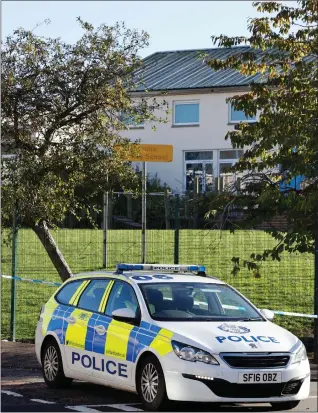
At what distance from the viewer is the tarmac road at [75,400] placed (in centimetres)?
1164

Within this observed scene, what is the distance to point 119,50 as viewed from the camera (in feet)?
57.9

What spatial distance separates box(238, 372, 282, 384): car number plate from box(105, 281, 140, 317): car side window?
68.7 inches

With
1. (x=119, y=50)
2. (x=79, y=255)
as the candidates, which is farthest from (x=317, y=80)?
(x=79, y=255)

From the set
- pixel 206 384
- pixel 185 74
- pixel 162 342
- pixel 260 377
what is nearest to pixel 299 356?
pixel 260 377

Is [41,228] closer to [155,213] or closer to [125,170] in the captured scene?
[125,170]

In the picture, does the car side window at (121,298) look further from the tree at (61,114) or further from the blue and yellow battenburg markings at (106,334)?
the tree at (61,114)

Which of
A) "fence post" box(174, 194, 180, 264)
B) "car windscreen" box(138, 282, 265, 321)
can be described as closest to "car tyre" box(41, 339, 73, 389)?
"car windscreen" box(138, 282, 265, 321)

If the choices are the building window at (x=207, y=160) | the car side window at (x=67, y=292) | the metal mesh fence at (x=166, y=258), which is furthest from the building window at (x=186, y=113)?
the car side window at (x=67, y=292)

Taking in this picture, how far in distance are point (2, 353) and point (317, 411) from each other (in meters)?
6.66

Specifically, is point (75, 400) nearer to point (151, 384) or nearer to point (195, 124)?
point (151, 384)

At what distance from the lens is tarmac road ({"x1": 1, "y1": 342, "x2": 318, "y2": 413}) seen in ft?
38.2

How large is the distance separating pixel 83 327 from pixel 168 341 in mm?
1684

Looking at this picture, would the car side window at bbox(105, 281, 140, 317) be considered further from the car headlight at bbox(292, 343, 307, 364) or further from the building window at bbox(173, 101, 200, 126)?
the building window at bbox(173, 101, 200, 126)

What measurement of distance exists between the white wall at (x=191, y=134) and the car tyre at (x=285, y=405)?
35815mm
